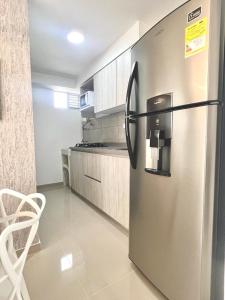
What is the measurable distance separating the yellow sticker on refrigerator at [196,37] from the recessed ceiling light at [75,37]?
5.77 ft

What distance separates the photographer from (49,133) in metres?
3.90

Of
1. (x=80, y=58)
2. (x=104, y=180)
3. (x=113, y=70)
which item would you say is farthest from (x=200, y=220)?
(x=80, y=58)

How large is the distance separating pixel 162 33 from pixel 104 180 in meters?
1.70

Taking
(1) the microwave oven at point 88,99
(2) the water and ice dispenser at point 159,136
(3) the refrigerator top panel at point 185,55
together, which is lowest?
(2) the water and ice dispenser at point 159,136

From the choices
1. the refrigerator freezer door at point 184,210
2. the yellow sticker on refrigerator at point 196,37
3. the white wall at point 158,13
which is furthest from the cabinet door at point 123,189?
the white wall at point 158,13

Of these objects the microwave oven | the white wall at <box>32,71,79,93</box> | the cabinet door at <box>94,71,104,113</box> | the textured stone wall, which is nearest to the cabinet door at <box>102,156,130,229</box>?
the textured stone wall

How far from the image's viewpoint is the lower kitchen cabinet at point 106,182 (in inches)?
75.8

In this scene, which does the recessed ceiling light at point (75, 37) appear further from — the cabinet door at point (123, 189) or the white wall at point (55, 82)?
the cabinet door at point (123, 189)

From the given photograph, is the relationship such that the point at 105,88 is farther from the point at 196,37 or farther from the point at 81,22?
the point at 196,37

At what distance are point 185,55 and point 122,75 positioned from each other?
1.46 metres

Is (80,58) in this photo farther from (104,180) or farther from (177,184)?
(177,184)

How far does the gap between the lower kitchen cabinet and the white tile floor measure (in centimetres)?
24

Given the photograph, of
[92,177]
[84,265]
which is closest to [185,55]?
[84,265]

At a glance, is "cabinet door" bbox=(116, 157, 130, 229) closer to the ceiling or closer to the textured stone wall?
the textured stone wall
